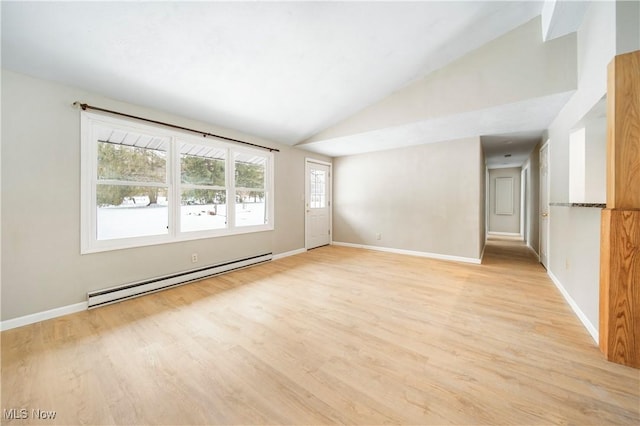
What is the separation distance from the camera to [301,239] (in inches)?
204

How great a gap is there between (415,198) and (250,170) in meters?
3.35

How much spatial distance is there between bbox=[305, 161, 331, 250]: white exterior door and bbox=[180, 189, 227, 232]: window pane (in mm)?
2024

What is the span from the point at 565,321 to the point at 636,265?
35.7 inches

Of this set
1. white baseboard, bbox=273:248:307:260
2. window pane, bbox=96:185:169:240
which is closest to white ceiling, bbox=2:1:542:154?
window pane, bbox=96:185:169:240

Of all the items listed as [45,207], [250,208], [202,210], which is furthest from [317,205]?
[45,207]

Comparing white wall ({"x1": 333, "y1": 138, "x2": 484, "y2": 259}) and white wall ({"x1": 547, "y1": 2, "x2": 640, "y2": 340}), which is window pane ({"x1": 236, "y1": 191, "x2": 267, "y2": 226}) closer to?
white wall ({"x1": 333, "y1": 138, "x2": 484, "y2": 259})

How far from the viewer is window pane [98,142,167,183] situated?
2609 mm

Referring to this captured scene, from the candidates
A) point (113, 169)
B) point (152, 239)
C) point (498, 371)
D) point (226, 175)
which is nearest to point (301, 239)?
point (226, 175)

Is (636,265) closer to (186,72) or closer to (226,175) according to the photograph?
(186,72)

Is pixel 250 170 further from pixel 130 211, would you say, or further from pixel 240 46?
pixel 240 46

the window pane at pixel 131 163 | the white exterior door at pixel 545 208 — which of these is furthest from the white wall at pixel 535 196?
the window pane at pixel 131 163

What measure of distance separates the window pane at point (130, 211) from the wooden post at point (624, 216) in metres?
4.36

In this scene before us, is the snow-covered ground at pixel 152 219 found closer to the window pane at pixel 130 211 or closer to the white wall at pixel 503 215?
the window pane at pixel 130 211

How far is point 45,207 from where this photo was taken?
224 cm
